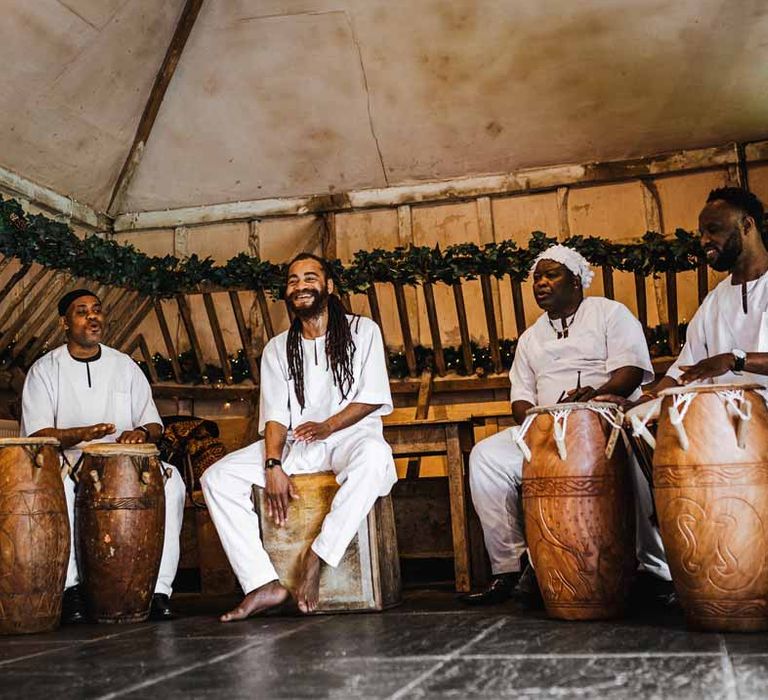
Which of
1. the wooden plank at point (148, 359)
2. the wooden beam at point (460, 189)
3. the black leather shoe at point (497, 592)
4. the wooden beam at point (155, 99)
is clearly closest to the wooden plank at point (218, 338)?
the wooden plank at point (148, 359)

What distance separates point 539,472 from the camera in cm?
302

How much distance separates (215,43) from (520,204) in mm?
2496

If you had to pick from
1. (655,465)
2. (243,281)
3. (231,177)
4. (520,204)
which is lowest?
(655,465)

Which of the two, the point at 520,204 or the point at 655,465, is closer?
the point at 655,465

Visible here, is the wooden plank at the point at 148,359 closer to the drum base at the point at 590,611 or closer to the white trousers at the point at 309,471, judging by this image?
the white trousers at the point at 309,471

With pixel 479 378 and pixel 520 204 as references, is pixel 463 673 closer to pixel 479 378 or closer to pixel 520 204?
pixel 479 378

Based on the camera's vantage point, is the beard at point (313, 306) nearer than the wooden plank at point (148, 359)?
Yes

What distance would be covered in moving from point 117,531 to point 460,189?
4263mm

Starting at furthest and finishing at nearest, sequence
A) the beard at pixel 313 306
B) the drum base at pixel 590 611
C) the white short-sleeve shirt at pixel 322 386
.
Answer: the beard at pixel 313 306
the white short-sleeve shirt at pixel 322 386
the drum base at pixel 590 611

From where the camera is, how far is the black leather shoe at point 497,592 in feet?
12.1

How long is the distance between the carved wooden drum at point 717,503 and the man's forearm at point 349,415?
4.88 feet

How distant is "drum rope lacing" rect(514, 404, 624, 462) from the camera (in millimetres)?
2981

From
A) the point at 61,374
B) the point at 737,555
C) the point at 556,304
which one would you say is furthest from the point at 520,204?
the point at 737,555

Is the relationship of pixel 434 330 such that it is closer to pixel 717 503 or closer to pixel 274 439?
pixel 274 439
